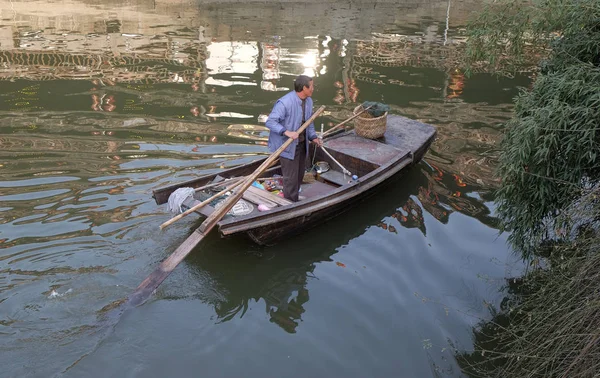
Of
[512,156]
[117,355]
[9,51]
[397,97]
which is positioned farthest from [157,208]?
[9,51]

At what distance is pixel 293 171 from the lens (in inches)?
311

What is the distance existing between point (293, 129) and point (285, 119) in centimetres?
19

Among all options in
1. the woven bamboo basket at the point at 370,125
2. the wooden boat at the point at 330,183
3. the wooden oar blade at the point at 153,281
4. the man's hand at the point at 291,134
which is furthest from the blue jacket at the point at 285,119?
the wooden oar blade at the point at 153,281

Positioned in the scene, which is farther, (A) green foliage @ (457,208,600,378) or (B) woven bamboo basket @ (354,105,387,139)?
(B) woven bamboo basket @ (354,105,387,139)

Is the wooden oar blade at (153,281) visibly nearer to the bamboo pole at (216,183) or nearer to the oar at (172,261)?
the oar at (172,261)

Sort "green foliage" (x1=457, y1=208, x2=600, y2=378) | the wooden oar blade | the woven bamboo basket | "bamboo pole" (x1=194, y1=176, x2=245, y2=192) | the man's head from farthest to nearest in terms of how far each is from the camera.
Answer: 1. the woven bamboo basket
2. "bamboo pole" (x1=194, y1=176, x2=245, y2=192)
3. the man's head
4. the wooden oar blade
5. "green foliage" (x1=457, y1=208, x2=600, y2=378)

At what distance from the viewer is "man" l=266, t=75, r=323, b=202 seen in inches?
292

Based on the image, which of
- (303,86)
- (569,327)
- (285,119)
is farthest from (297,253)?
(569,327)

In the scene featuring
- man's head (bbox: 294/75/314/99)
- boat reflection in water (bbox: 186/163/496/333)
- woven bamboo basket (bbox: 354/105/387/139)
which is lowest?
boat reflection in water (bbox: 186/163/496/333)

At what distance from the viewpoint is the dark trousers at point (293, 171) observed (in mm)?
7836

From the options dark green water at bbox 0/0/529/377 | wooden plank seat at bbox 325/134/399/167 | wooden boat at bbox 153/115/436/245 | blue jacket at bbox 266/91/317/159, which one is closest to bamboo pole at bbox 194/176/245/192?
wooden boat at bbox 153/115/436/245

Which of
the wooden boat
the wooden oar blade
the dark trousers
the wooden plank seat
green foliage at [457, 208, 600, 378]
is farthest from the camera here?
the wooden plank seat

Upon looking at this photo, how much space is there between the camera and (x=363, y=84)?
15586 millimetres

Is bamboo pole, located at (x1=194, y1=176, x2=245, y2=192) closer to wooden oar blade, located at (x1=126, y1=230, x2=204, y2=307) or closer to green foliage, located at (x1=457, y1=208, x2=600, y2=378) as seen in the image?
wooden oar blade, located at (x1=126, y1=230, x2=204, y2=307)
